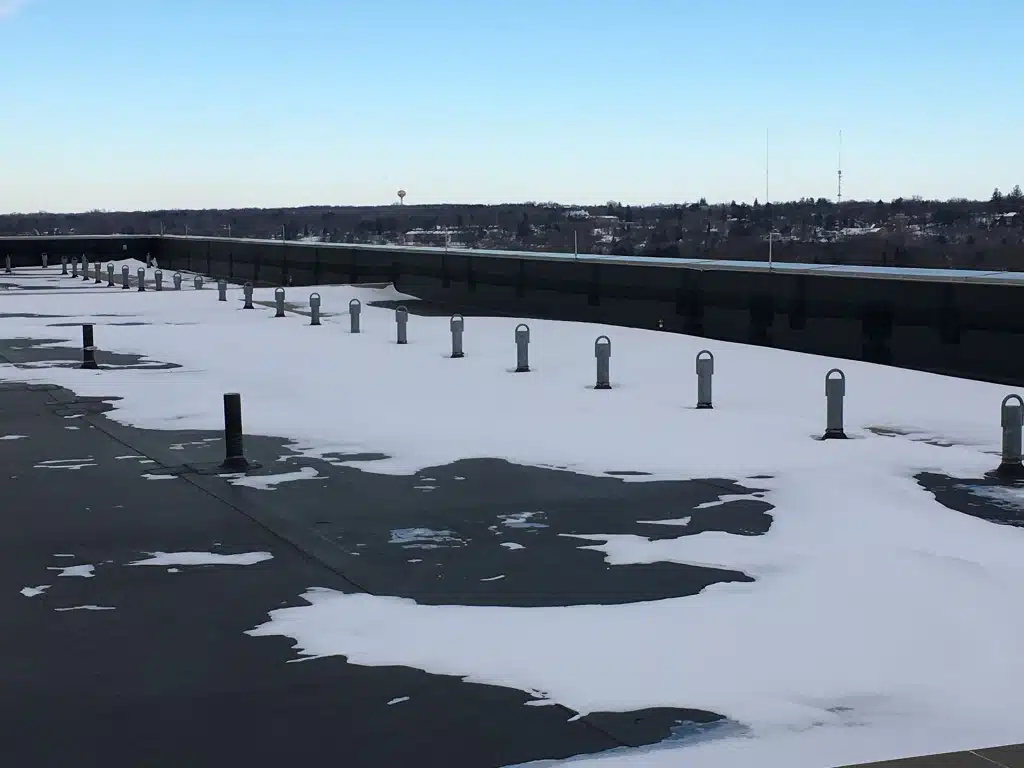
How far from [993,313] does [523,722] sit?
16.8 metres

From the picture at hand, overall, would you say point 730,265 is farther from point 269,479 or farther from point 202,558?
point 202,558

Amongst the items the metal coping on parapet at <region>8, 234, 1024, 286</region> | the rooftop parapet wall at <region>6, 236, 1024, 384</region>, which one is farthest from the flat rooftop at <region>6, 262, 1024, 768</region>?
the metal coping on parapet at <region>8, 234, 1024, 286</region>

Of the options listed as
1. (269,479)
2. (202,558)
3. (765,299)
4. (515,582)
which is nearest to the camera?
(515,582)

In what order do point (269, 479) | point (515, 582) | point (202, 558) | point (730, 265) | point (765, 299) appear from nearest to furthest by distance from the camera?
point (515, 582) < point (202, 558) < point (269, 479) < point (765, 299) < point (730, 265)

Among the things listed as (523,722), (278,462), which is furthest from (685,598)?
(278,462)

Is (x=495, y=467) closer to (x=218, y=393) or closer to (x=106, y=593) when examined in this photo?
(x=106, y=593)

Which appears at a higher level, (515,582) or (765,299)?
(765,299)

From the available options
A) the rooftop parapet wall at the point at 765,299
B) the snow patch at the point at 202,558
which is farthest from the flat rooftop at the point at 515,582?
the rooftop parapet wall at the point at 765,299

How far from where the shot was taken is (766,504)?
42.2 ft

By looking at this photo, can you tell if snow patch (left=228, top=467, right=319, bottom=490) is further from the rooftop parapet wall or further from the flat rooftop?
the rooftop parapet wall

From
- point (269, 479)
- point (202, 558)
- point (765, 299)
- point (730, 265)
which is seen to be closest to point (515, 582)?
point (202, 558)

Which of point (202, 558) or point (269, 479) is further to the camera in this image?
point (269, 479)

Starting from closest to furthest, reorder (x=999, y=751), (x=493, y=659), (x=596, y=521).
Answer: (x=999, y=751), (x=493, y=659), (x=596, y=521)

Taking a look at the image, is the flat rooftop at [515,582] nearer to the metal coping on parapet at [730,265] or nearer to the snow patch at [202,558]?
the snow patch at [202,558]
